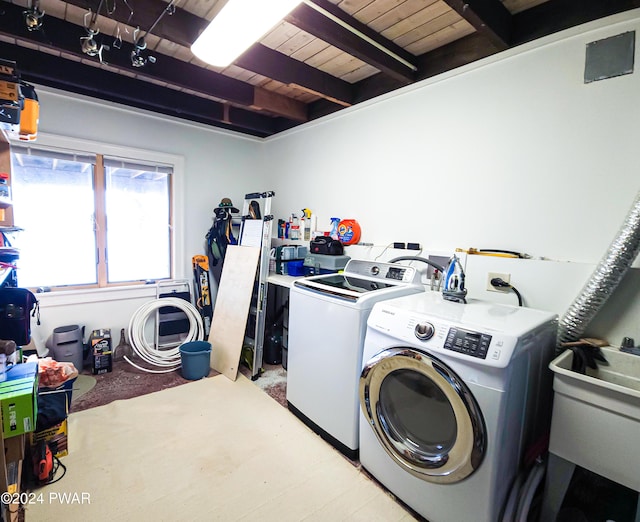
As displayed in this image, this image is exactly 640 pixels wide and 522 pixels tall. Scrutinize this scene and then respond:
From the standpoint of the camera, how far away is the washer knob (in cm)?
136

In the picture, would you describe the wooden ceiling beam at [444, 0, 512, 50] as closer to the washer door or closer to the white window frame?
the washer door

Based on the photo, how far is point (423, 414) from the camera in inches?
57.9

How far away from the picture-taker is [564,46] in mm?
1671

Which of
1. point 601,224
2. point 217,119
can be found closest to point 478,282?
point 601,224

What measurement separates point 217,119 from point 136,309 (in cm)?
215

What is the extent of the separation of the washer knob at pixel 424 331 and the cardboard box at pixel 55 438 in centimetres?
195

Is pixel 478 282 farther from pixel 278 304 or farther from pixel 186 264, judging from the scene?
pixel 186 264

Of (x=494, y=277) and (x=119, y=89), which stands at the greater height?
(x=119, y=89)

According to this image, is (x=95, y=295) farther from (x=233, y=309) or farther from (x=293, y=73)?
(x=293, y=73)

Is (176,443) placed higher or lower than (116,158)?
lower

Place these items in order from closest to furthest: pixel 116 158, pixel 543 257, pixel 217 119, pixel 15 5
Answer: pixel 543 257 → pixel 15 5 → pixel 116 158 → pixel 217 119

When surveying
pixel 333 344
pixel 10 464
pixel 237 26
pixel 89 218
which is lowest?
pixel 10 464

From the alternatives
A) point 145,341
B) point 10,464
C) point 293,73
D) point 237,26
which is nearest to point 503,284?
point 237,26

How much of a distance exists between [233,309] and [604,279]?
2.69 meters
